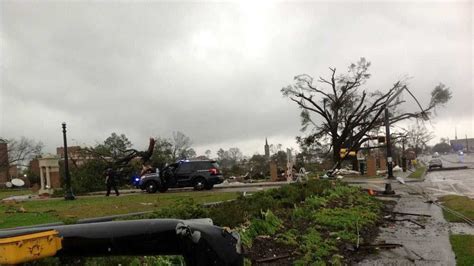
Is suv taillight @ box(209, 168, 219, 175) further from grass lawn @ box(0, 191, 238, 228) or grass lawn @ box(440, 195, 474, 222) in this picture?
grass lawn @ box(440, 195, 474, 222)

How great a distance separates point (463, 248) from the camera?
9.60 metres

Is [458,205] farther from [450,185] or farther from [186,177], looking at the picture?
[186,177]

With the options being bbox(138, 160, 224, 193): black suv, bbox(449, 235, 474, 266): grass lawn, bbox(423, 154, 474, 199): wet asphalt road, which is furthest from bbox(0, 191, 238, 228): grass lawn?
bbox(423, 154, 474, 199): wet asphalt road

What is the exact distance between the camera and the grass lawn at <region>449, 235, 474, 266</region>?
8.51 m

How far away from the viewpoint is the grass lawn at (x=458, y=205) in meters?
13.9

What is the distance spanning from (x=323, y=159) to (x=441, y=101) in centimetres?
1593

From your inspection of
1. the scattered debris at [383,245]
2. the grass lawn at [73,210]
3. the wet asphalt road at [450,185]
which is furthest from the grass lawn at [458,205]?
the grass lawn at [73,210]

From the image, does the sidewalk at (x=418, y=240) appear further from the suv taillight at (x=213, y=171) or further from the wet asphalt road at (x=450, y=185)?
the suv taillight at (x=213, y=171)

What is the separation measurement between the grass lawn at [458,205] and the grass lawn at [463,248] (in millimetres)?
2987

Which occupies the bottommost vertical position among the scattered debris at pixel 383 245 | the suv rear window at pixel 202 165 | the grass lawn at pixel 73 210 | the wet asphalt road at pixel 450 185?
the scattered debris at pixel 383 245

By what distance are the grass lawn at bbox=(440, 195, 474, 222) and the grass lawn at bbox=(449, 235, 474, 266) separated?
2.99 m

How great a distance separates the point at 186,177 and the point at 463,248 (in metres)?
19.7

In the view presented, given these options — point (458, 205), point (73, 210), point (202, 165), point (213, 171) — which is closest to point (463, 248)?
point (458, 205)

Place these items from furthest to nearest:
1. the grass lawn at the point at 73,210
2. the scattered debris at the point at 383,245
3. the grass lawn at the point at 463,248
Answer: the grass lawn at the point at 73,210 < the scattered debris at the point at 383,245 < the grass lawn at the point at 463,248
